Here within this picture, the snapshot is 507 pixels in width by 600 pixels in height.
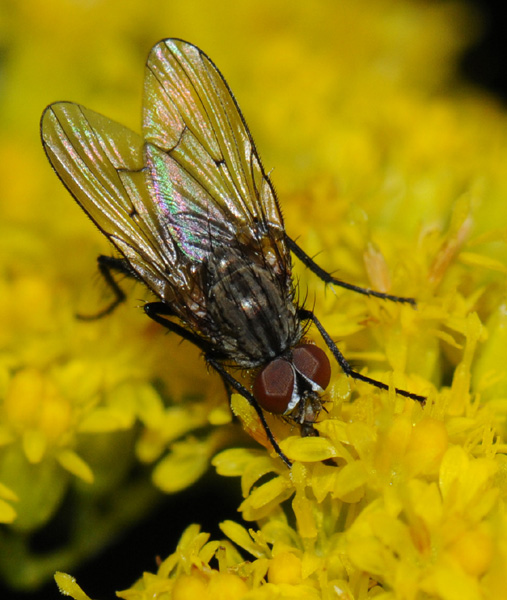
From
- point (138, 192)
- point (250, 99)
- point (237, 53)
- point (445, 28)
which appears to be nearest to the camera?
point (138, 192)

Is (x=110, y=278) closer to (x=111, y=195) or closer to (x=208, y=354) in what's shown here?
(x=111, y=195)

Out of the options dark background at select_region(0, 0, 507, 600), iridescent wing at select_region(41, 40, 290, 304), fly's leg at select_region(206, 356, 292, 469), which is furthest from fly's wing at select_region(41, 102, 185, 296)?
dark background at select_region(0, 0, 507, 600)

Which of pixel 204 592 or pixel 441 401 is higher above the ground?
pixel 441 401

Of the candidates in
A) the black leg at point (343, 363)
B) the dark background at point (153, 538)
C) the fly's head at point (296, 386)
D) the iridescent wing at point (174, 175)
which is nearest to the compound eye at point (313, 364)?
the fly's head at point (296, 386)

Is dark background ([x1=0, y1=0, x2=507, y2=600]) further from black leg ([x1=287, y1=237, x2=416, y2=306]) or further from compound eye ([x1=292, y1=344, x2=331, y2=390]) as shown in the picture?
black leg ([x1=287, y1=237, x2=416, y2=306])

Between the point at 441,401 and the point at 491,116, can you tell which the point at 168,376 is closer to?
the point at 441,401

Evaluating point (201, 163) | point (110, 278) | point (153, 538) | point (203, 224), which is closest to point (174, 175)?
point (201, 163)

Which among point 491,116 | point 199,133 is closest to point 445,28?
point 491,116
